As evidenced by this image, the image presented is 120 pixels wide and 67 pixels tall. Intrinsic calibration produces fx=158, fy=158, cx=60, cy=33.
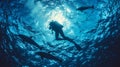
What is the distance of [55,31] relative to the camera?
8.99 meters

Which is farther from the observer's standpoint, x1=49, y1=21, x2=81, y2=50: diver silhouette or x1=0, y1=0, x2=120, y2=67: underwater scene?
x1=0, y1=0, x2=120, y2=67: underwater scene

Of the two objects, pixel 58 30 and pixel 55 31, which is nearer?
pixel 55 31

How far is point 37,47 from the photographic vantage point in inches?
433

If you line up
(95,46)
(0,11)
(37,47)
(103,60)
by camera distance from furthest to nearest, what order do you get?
(103,60)
(95,46)
(37,47)
(0,11)

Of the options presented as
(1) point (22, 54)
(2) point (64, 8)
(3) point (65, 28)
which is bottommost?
(1) point (22, 54)

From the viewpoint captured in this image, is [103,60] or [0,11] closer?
[0,11]

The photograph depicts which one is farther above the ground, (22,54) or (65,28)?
(65,28)

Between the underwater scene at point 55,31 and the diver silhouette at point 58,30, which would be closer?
the diver silhouette at point 58,30

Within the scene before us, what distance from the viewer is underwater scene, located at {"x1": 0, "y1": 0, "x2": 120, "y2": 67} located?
9.52m

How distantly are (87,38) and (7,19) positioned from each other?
219 inches

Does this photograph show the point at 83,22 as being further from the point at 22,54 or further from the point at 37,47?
the point at 22,54

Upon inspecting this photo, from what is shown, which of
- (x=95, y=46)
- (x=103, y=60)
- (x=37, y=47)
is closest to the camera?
(x=37, y=47)

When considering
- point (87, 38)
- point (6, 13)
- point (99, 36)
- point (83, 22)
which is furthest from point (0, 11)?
point (99, 36)

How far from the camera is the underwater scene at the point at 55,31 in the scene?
952 cm
